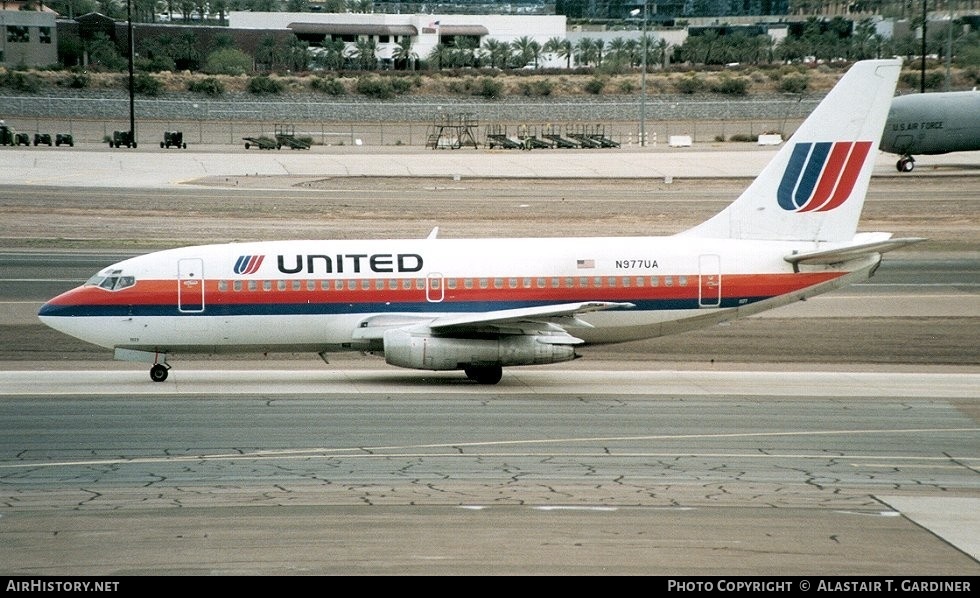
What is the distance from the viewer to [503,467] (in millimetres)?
22750

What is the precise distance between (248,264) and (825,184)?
604 inches

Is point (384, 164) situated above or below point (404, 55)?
below

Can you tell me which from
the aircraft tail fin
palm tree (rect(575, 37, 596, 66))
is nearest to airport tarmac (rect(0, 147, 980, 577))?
the aircraft tail fin

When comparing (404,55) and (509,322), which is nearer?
(509,322)

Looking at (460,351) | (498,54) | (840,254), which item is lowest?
(460,351)

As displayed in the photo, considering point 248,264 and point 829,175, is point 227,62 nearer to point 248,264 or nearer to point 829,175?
point 248,264

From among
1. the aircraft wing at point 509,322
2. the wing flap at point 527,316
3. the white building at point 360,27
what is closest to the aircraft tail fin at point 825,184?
the aircraft wing at point 509,322

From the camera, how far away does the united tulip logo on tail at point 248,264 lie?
1228 inches

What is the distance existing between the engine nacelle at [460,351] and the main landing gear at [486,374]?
27.2 inches

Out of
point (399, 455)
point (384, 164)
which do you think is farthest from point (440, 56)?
point (399, 455)

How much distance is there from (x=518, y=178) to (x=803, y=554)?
61.5 m

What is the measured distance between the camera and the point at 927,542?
18.3 m
